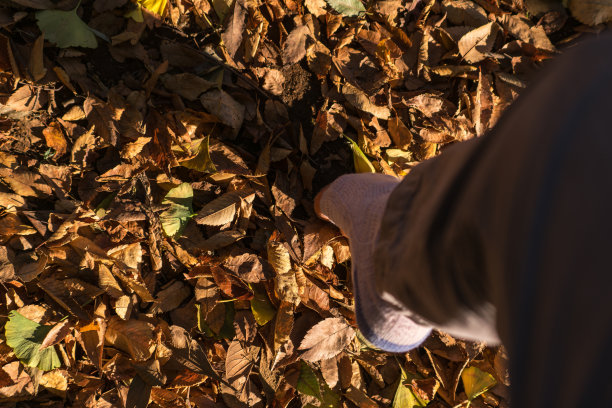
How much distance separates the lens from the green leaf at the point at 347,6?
1.58 metres

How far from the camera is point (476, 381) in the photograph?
153 cm

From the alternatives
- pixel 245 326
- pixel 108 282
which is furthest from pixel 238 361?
pixel 108 282

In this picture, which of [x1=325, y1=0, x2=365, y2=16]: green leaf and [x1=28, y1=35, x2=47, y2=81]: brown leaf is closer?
[x1=28, y1=35, x2=47, y2=81]: brown leaf

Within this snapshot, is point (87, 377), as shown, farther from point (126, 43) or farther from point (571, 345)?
point (571, 345)

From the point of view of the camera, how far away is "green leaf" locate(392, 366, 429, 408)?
1.50m

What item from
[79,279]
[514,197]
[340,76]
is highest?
[514,197]

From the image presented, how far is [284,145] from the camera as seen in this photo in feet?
4.98

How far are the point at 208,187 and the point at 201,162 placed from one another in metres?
0.09

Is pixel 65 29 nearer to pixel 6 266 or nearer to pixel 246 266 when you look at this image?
pixel 6 266

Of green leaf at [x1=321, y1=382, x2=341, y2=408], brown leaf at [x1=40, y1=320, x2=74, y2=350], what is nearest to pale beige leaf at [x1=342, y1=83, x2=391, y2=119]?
green leaf at [x1=321, y1=382, x2=341, y2=408]

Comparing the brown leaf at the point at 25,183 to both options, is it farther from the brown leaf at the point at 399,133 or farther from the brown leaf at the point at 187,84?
the brown leaf at the point at 399,133

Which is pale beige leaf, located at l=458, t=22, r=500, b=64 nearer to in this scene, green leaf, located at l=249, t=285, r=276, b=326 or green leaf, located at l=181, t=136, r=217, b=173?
green leaf, located at l=181, t=136, r=217, b=173

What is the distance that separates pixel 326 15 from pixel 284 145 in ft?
1.65

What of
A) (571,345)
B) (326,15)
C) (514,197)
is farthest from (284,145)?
(571,345)
